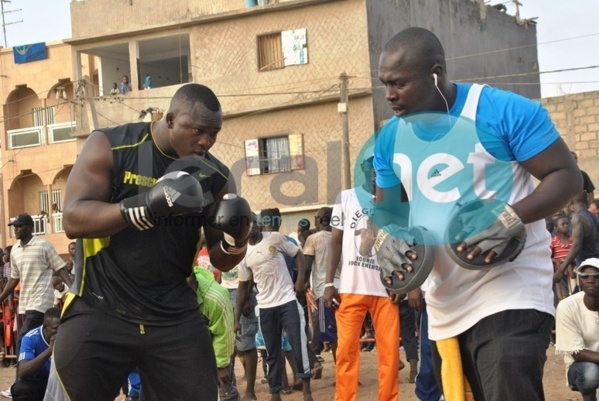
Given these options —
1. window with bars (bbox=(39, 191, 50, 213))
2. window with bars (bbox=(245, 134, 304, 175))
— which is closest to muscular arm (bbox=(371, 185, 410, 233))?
window with bars (bbox=(245, 134, 304, 175))

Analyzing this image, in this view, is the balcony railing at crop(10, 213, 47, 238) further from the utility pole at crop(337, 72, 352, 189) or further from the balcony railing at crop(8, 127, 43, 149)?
the utility pole at crop(337, 72, 352, 189)

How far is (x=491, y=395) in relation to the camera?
3.83 m

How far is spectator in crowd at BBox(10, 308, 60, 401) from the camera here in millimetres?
8359

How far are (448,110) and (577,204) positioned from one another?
7.00 m

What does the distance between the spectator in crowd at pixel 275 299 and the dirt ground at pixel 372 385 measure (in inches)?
24.2

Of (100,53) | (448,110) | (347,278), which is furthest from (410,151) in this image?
(100,53)

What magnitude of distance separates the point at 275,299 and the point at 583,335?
3.66 meters

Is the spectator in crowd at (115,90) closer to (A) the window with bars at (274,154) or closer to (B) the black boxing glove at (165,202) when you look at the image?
(A) the window with bars at (274,154)

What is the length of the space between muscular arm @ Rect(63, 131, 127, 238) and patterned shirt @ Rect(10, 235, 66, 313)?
23.8 feet

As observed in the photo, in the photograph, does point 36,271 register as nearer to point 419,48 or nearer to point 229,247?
point 229,247

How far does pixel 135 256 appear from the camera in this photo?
15.9 ft

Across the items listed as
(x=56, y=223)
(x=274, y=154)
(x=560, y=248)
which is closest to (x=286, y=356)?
(x=560, y=248)

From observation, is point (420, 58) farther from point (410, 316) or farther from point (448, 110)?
point (410, 316)

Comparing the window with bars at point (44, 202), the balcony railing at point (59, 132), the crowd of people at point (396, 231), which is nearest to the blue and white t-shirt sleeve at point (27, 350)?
the crowd of people at point (396, 231)
